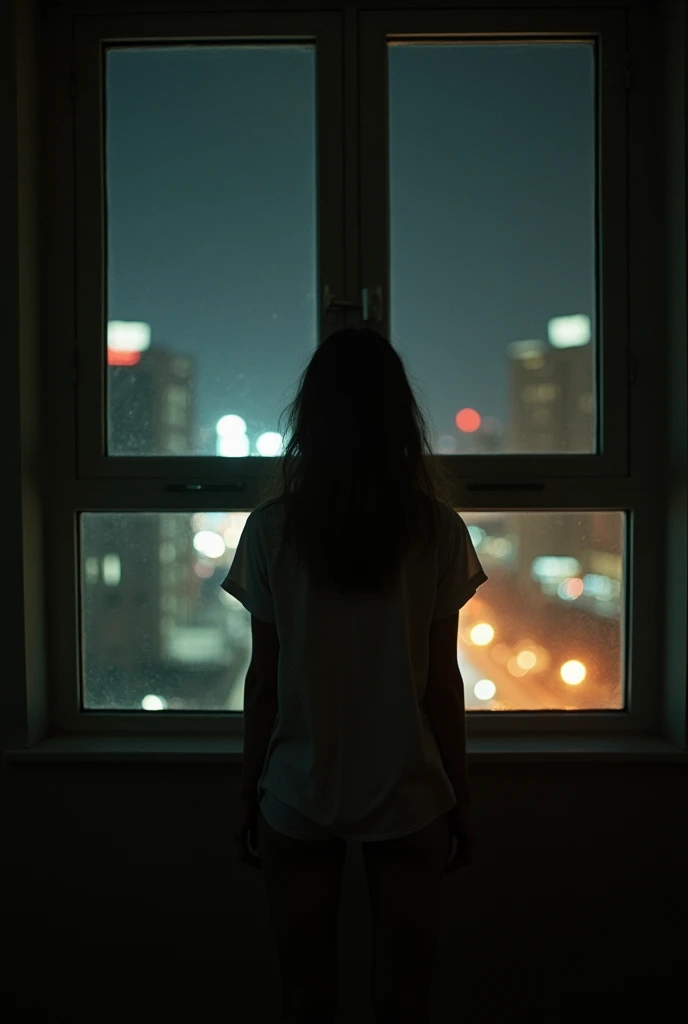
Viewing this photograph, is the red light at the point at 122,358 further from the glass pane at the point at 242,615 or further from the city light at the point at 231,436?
the glass pane at the point at 242,615

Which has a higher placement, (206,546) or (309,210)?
(309,210)

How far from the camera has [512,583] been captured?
210 cm

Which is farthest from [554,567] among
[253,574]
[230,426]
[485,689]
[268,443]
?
[253,574]

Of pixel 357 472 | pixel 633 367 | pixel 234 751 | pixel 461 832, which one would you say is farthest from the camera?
pixel 633 367

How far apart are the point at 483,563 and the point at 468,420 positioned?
1.21 feet

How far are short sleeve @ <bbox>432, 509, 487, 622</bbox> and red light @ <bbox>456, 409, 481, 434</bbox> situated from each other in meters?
0.78

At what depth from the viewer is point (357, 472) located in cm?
127

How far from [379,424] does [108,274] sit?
3.84ft

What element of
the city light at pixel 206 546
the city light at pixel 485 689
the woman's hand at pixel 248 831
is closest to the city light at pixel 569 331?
the city light at pixel 485 689

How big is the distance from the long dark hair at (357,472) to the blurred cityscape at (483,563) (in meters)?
0.78

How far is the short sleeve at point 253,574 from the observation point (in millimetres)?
1334

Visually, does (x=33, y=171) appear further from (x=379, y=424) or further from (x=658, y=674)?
(x=658, y=674)

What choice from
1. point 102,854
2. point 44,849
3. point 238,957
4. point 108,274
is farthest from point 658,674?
point 108,274

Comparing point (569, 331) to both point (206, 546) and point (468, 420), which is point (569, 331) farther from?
point (206, 546)
